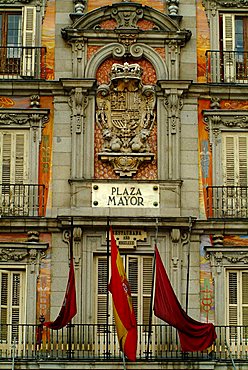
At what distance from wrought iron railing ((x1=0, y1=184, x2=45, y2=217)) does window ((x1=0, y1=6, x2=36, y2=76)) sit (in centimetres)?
294

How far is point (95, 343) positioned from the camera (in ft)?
86.0

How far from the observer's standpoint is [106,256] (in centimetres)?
2670

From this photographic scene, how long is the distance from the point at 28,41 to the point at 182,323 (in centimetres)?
832

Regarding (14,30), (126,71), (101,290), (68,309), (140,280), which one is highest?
(14,30)

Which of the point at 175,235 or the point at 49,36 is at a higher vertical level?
the point at 49,36

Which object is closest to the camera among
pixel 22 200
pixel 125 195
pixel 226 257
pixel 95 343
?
pixel 95 343

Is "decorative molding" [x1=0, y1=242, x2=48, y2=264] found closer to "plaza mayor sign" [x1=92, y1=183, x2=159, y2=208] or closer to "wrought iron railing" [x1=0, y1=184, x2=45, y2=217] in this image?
"wrought iron railing" [x1=0, y1=184, x2=45, y2=217]

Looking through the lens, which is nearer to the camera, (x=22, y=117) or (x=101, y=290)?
(x=101, y=290)

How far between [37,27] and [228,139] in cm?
561

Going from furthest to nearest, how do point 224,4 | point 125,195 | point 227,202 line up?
point 224,4 < point 227,202 < point 125,195

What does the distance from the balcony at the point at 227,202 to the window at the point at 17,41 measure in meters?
5.47

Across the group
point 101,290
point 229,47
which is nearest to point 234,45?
point 229,47

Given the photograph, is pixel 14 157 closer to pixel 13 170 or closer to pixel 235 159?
pixel 13 170

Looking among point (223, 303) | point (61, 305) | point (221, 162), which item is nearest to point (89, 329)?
point (61, 305)
